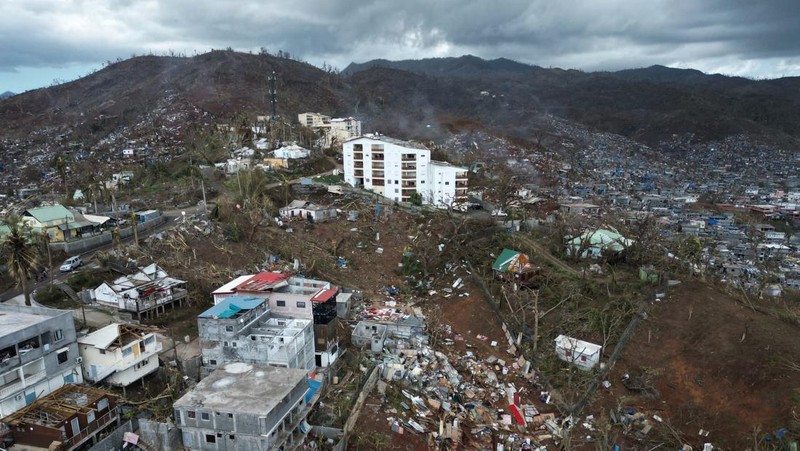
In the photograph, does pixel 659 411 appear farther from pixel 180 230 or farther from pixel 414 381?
pixel 180 230

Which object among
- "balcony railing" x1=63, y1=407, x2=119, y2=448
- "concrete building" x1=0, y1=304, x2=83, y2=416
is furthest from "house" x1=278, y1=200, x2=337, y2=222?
"balcony railing" x1=63, y1=407, x2=119, y2=448


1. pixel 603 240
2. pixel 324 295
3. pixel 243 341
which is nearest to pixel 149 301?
pixel 243 341

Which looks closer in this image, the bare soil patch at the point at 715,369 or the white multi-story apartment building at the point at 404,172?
the bare soil patch at the point at 715,369

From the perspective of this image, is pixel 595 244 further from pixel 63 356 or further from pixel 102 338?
pixel 63 356

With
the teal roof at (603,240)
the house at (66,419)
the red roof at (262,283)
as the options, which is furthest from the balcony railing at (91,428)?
the teal roof at (603,240)

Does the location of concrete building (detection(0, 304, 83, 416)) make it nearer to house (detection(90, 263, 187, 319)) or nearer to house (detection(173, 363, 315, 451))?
house (detection(173, 363, 315, 451))

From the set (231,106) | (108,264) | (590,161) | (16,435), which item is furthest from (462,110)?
(16,435)

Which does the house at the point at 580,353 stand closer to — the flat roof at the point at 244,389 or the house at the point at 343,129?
the flat roof at the point at 244,389
